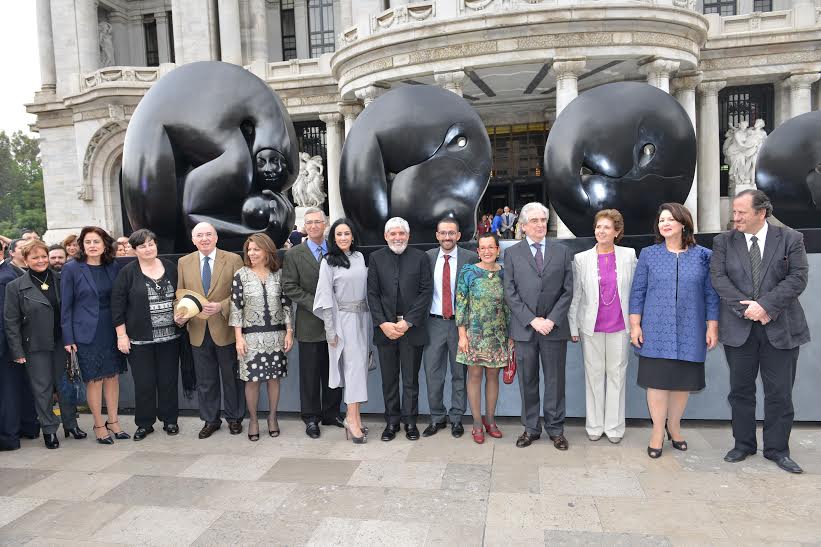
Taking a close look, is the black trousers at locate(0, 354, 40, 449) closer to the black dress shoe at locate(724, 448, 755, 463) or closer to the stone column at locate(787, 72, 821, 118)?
the black dress shoe at locate(724, 448, 755, 463)

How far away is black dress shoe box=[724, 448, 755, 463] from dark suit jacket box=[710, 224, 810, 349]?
0.80 metres

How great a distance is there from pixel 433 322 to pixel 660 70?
1892cm

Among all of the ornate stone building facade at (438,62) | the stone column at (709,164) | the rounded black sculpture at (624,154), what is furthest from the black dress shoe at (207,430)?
the stone column at (709,164)

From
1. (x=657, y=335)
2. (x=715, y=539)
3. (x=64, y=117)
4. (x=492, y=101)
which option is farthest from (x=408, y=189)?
(x=64, y=117)

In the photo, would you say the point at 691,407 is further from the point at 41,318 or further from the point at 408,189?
the point at 41,318

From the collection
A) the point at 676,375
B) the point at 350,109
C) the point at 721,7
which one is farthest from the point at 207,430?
the point at 721,7

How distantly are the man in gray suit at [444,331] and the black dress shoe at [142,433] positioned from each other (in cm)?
250

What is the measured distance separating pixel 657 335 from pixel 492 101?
897 inches

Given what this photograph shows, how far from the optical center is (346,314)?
4805 millimetres

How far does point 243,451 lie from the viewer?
15.5ft

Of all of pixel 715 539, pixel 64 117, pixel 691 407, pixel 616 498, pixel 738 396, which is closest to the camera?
pixel 715 539

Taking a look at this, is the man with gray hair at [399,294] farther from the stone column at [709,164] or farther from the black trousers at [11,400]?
the stone column at [709,164]

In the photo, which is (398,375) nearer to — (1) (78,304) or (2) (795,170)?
(1) (78,304)

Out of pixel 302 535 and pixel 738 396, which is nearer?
pixel 302 535
